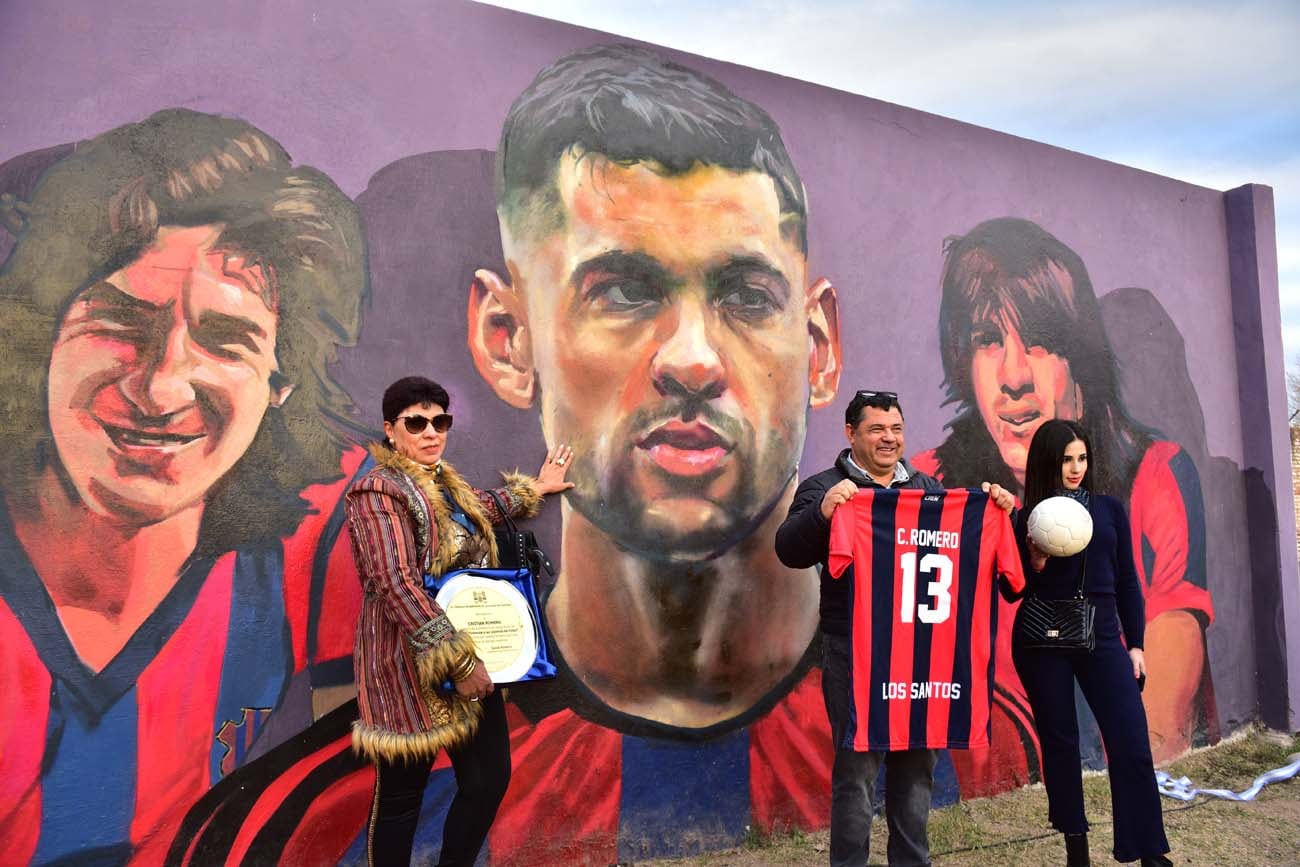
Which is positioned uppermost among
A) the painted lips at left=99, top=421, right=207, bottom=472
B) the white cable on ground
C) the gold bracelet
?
the painted lips at left=99, top=421, right=207, bottom=472

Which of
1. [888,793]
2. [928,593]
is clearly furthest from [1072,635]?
[888,793]

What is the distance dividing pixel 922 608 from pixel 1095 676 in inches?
31.6

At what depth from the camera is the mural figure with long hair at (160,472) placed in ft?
9.98

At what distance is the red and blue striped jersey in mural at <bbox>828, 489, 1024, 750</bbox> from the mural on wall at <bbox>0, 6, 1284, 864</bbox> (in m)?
0.92

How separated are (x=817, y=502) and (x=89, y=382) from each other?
253 cm

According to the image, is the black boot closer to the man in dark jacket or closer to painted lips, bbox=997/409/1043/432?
the man in dark jacket

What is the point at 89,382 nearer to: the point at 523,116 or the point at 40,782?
the point at 40,782

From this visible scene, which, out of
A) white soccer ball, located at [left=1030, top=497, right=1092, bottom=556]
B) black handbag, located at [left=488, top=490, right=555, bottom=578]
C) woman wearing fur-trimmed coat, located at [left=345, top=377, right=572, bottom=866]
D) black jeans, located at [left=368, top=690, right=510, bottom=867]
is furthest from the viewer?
white soccer ball, located at [left=1030, top=497, right=1092, bottom=556]

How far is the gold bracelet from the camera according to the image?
2764mm

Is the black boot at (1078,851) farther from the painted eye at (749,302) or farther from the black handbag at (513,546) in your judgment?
the painted eye at (749,302)

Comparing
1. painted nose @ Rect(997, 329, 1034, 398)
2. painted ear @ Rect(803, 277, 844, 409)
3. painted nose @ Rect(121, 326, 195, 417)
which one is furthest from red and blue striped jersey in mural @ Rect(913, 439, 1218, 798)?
painted nose @ Rect(121, 326, 195, 417)

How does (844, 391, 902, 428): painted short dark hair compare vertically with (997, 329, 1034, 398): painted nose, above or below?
below

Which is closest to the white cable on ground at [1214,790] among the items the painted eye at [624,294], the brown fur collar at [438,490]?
the painted eye at [624,294]

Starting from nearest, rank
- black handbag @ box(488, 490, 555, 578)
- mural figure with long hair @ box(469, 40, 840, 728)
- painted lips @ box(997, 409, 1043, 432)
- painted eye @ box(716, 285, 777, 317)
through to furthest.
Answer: black handbag @ box(488, 490, 555, 578) → mural figure with long hair @ box(469, 40, 840, 728) → painted eye @ box(716, 285, 777, 317) → painted lips @ box(997, 409, 1043, 432)
